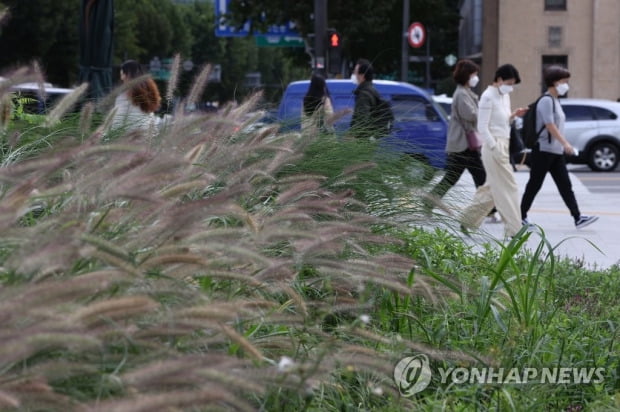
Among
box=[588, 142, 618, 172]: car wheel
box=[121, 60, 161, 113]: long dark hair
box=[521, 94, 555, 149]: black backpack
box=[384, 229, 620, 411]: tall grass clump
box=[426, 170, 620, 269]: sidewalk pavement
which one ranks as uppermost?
box=[121, 60, 161, 113]: long dark hair

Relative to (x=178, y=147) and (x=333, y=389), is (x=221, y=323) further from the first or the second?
(x=178, y=147)

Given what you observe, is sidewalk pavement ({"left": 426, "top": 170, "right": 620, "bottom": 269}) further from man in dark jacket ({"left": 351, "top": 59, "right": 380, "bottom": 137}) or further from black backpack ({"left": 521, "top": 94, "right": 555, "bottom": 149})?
man in dark jacket ({"left": 351, "top": 59, "right": 380, "bottom": 137})

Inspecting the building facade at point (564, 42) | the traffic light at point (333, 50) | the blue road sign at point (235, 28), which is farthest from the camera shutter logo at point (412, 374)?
the blue road sign at point (235, 28)

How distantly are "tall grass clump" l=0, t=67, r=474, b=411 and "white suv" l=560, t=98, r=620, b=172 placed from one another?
22.7m

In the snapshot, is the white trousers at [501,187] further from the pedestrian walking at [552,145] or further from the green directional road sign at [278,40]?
the green directional road sign at [278,40]

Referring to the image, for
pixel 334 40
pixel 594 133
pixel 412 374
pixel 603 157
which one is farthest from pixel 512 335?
pixel 334 40

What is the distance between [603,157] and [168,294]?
24.6m

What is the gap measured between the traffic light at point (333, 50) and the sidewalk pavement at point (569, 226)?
820 centimetres

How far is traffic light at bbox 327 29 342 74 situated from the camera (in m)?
27.6

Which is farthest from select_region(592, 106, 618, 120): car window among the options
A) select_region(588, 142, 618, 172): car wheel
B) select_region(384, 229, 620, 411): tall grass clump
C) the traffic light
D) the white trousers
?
select_region(384, 229, 620, 411): tall grass clump

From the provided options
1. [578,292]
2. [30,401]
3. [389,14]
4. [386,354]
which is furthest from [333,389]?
[389,14]

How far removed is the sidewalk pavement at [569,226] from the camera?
23.9ft

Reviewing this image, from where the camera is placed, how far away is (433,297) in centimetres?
454

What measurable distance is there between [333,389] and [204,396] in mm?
1373
